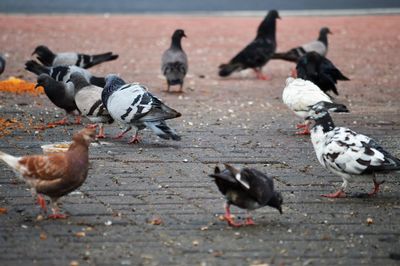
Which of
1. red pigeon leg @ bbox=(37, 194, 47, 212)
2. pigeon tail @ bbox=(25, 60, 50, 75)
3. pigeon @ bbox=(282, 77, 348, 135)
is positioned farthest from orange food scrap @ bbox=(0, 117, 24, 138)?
red pigeon leg @ bbox=(37, 194, 47, 212)

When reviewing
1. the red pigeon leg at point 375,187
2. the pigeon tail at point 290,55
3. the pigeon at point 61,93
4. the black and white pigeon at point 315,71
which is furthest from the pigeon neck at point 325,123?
the pigeon tail at point 290,55

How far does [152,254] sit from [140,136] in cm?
419

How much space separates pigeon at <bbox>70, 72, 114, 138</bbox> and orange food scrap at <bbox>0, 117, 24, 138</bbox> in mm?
672

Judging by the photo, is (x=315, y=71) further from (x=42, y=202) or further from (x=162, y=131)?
(x=42, y=202)

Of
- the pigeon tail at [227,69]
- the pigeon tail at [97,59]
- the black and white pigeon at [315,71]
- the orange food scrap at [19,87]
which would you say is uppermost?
the black and white pigeon at [315,71]

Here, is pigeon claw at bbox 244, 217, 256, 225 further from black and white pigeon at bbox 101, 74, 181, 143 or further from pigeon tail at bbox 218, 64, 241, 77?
pigeon tail at bbox 218, 64, 241, 77

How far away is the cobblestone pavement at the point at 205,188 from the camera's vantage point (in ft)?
17.7

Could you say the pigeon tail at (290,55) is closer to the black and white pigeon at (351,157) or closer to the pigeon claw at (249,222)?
the black and white pigeon at (351,157)

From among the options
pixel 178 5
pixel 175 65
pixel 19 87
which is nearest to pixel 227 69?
pixel 175 65

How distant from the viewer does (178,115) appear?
28.6 ft

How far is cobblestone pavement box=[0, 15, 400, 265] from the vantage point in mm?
5383

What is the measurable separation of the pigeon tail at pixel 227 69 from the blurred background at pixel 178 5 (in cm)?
1007

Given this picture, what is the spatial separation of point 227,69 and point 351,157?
7.51m

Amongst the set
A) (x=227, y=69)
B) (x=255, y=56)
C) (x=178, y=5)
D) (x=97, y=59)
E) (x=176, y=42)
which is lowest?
(x=178, y=5)
